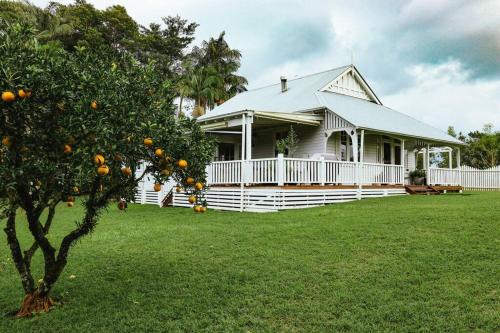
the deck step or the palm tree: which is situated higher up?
the palm tree

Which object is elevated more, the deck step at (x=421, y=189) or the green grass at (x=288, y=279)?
the deck step at (x=421, y=189)

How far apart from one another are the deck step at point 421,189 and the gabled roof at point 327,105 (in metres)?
2.26

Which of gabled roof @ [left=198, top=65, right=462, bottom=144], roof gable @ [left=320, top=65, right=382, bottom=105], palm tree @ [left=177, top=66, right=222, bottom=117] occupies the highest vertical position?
palm tree @ [left=177, top=66, right=222, bottom=117]

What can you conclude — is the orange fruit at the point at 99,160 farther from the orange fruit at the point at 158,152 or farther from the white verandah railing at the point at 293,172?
the white verandah railing at the point at 293,172

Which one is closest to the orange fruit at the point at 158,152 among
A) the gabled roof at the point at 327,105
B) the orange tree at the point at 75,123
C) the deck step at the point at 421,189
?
A: the orange tree at the point at 75,123

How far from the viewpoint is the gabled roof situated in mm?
17306

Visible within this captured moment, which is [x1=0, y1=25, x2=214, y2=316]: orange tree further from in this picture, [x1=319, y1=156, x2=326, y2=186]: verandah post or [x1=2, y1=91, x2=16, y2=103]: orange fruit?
[x1=319, y1=156, x2=326, y2=186]: verandah post

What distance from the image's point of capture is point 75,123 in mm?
3879

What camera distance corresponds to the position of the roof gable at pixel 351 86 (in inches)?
829

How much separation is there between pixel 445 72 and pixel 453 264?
2159cm

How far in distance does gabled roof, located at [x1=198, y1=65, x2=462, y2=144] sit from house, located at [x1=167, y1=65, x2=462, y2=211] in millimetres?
58

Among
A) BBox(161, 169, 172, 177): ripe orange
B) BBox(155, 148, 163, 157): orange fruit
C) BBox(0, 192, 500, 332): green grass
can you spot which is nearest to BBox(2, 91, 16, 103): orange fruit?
BBox(155, 148, 163, 157): orange fruit

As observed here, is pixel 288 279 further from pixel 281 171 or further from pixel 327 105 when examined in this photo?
pixel 327 105

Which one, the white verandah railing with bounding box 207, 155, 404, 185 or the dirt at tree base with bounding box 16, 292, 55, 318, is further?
the white verandah railing with bounding box 207, 155, 404, 185
